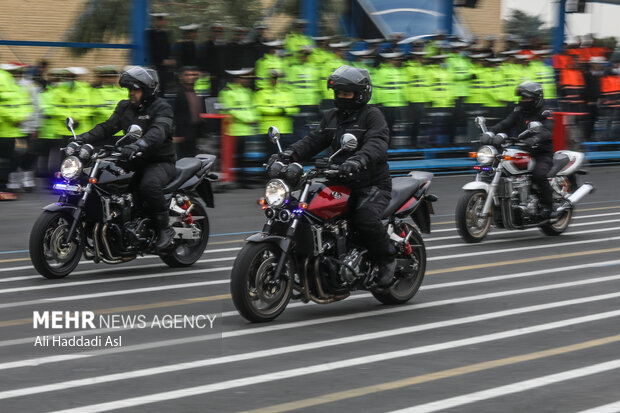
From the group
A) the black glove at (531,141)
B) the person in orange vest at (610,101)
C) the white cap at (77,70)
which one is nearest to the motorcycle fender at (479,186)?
the black glove at (531,141)

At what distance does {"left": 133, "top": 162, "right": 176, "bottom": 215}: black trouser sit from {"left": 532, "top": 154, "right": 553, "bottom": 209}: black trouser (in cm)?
477

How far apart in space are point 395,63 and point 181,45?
4199mm

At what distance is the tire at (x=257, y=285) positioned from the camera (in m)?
7.54

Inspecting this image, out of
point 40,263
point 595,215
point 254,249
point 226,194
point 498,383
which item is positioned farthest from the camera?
point 226,194

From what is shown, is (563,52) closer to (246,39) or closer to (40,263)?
(246,39)

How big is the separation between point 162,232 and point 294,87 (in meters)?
8.02

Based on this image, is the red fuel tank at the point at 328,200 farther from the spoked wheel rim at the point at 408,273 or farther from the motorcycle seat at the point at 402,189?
the spoked wheel rim at the point at 408,273

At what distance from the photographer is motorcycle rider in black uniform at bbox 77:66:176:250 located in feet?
33.2

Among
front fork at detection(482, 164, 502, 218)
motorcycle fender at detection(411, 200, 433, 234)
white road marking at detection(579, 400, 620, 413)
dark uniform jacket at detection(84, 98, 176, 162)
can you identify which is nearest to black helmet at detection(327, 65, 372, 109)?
motorcycle fender at detection(411, 200, 433, 234)

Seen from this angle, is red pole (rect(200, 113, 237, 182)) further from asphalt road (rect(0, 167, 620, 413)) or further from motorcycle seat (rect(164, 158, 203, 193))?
motorcycle seat (rect(164, 158, 203, 193))

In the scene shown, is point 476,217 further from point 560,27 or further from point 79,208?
point 560,27

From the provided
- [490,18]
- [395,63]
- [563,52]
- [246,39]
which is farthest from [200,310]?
[490,18]

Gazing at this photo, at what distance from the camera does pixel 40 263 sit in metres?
9.51

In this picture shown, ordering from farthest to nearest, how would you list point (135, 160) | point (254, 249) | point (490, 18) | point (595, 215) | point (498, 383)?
point (490, 18)
point (595, 215)
point (135, 160)
point (254, 249)
point (498, 383)
